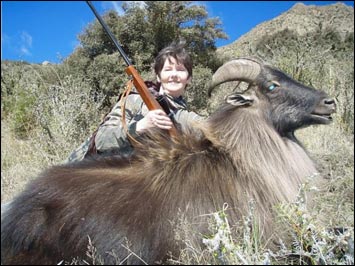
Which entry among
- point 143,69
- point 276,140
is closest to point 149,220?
point 276,140

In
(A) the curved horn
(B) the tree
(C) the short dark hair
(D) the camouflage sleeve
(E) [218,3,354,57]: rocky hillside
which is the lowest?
(D) the camouflage sleeve

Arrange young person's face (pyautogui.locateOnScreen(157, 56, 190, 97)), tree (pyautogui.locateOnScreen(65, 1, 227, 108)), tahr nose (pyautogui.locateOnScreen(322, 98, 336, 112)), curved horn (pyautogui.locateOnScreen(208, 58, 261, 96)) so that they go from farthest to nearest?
tree (pyautogui.locateOnScreen(65, 1, 227, 108)), young person's face (pyautogui.locateOnScreen(157, 56, 190, 97)), curved horn (pyautogui.locateOnScreen(208, 58, 261, 96)), tahr nose (pyautogui.locateOnScreen(322, 98, 336, 112))

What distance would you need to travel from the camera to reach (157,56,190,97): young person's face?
16.5ft

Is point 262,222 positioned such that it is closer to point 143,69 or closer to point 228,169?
point 228,169

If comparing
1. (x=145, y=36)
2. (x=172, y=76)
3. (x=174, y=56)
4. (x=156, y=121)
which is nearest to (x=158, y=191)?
(x=156, y=121)

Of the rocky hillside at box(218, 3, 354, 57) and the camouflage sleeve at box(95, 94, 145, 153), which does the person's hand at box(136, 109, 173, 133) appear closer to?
the camouflage sleeve at box(95, 94, 145, 153)

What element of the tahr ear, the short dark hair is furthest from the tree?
the tahr ear

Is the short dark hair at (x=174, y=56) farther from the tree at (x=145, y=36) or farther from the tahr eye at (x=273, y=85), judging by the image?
the tree at (x=145, y=36)

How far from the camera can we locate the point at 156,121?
4074 millimetres

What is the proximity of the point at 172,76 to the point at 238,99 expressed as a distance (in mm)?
1209

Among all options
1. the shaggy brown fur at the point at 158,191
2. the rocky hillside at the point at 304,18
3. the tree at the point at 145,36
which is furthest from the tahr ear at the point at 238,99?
the rocky hillside at the point at 304,18

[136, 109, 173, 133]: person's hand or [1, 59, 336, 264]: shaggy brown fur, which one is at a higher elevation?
[136, 109, 173, 133]: person's hand

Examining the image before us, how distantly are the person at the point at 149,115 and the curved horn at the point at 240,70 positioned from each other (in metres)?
0.71

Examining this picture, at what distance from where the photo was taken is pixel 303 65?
1038 centimetres
